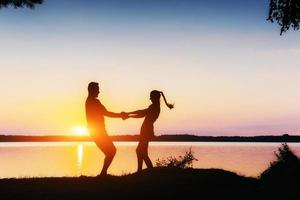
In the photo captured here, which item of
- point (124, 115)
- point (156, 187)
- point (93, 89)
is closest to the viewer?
point (156, 187)

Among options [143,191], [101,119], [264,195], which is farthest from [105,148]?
[264,195]

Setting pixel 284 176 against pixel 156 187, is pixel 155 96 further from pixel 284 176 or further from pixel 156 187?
pixel 284 176

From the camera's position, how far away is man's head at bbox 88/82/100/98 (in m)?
15.9

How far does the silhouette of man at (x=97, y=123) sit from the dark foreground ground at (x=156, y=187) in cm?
89

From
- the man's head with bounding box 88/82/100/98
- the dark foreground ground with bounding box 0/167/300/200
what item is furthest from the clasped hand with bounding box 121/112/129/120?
the dark foreground ground with bounding box 0/167/300/200

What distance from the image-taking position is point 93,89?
16000 mm

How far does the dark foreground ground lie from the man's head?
2.57 meters

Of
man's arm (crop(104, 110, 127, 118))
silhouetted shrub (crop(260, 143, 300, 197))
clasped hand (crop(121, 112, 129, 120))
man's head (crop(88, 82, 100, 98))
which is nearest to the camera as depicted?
silhouetted shrub (crop(260, 143, 300, 197))

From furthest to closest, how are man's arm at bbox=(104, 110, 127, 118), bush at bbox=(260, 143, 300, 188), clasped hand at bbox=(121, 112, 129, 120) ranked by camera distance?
clasped hand at bbox=(121, 112, 129, 120) → bush at bbox=(260, 143, 300, 188) → man's arm at bbox=(104, 110, 127, 118)

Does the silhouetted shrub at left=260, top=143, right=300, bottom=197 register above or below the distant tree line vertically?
below

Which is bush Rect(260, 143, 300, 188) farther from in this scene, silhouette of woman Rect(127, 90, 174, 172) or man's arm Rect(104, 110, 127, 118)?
man's arm Rect(104, 110, 127, 118)

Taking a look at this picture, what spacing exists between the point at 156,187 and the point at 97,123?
2695 mm

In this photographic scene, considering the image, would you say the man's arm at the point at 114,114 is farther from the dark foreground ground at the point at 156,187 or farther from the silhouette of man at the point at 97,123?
the dark foreground ground at the point at 156,187

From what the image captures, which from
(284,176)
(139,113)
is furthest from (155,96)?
(284,176)
